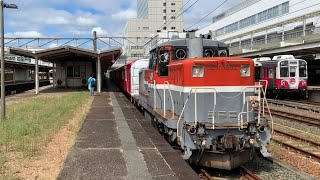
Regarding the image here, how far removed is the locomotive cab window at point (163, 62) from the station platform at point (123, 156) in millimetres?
1854

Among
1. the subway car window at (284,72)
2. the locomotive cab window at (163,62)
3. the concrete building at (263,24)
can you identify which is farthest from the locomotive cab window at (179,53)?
the concrete building at (263,24)

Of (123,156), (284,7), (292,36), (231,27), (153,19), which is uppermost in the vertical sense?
(153,19)

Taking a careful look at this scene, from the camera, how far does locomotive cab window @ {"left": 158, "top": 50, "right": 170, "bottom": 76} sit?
9.82 metres

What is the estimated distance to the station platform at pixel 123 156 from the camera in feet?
22.1

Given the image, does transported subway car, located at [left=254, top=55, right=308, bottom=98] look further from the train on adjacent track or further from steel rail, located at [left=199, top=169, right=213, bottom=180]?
steel rail, located at [left=199, top=169, right=213, bottom=180]

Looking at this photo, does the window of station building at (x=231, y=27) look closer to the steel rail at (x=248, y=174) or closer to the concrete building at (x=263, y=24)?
the concrete building at (x=263, y=24)

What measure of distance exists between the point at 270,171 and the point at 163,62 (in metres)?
3.86

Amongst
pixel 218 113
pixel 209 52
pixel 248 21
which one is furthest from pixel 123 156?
pixel 248 21

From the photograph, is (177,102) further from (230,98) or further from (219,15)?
(219,15)

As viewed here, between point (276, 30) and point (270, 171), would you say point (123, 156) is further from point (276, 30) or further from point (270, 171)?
point (276, 30)

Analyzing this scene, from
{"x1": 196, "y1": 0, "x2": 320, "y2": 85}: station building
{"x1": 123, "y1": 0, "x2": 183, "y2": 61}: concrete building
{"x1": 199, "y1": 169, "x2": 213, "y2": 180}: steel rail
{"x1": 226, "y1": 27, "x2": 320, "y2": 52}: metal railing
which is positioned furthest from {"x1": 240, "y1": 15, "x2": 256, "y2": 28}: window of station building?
{"x1": 199, "y1": 169, "x2": 213, "y2": 180}: steel rail

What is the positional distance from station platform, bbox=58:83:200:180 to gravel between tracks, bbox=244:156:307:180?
6.03 ft

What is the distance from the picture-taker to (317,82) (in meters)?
37.5

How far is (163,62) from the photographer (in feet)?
32.6
